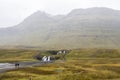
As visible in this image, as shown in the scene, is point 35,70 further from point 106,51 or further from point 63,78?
point 106,51

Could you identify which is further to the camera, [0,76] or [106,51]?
[106,51]

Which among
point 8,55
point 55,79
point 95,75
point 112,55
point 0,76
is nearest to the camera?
point 55,79

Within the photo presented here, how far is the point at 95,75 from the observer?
83.9m

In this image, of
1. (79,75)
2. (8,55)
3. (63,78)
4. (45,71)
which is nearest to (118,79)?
→ (79,75)

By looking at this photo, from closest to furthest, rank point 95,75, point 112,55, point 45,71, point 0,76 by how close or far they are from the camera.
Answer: point 0,76, point 95,75, point 45,71, point 112,55

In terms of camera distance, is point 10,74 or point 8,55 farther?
point 8,55

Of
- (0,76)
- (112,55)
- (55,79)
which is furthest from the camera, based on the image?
(112,55)

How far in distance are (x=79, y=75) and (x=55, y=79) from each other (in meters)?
8.70

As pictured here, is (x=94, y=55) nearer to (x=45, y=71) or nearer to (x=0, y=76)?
(x=45, y=71)

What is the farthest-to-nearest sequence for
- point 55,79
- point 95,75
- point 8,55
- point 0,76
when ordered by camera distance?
point 8,55
point 95,75
point 0,76
point 55,79

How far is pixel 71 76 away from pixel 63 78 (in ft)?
10.0

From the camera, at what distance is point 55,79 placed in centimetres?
7331

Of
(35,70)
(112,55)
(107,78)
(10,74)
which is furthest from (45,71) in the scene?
(112,55)

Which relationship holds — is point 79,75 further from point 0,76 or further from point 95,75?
point 0,76
